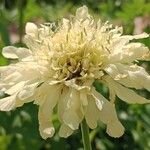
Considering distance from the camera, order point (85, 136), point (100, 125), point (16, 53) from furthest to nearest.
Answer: point (100, 125), point (16, 53), point (85, 136)

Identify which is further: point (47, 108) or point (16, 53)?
point (16, 53)

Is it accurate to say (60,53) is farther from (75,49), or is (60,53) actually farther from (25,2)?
(25,2)

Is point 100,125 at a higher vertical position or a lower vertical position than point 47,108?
lower

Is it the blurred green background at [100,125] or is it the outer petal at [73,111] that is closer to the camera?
the outer petal at [73,111]

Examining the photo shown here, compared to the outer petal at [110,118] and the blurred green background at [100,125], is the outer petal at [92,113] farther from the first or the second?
the blurred green background at [100,125]

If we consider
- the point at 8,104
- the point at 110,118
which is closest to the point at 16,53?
the point at 8,104

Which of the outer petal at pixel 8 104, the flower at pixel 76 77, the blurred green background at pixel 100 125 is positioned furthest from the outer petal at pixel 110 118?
the blurred green background at pixel 100 125

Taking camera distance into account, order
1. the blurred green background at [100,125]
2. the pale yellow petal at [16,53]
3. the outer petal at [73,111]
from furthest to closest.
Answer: the blurred green background at [100,125] → the pale yellow petal at [16,53] → the outer petal at [73,111]

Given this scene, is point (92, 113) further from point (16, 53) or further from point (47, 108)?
point (16, 53)

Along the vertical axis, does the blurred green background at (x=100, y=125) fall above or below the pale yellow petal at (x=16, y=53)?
below

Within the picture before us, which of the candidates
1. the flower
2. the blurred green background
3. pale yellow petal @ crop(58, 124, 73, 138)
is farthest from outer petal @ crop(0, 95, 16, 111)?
the blurred green background
